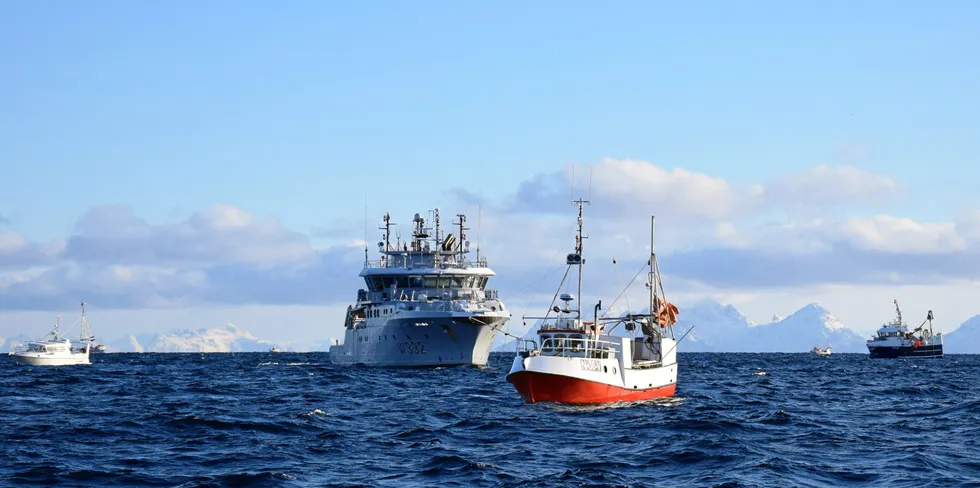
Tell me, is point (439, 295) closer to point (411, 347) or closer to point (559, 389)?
point (411, 347)

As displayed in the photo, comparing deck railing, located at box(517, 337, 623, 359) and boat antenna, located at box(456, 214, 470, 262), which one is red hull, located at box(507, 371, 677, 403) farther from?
boat antenna, located at box(456, 214, 470, 262)

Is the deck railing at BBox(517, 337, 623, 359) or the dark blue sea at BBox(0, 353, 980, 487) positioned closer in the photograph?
the dark blue sea at BBox(0, 353, 980, 487)

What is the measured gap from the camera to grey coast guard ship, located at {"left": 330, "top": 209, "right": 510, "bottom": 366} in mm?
101125

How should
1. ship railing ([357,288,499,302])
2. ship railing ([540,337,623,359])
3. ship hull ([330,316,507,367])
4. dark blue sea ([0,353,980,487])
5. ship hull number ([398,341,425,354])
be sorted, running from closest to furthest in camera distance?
1. dark blue sea ([0,353,980,487])
2. ship railing ([540,337,623,359])
3. ship hull ([330,316,507,367])
4. ship hull number ([398,341,425,354])
5. ship railing ([357,288,499,302])

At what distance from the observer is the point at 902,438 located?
41188mm

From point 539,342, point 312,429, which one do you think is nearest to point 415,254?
point 539,342

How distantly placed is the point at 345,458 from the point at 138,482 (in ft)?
22.2

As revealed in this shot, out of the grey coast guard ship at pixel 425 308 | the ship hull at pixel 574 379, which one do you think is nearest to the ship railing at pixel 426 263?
the grey coast guard ship at pixel 425 308

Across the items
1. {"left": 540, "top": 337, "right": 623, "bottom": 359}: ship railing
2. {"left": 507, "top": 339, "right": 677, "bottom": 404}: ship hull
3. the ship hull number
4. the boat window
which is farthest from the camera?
the ship hull number

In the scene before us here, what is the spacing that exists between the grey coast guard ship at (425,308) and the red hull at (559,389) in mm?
47025

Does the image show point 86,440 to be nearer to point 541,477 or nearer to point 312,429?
point 312,429

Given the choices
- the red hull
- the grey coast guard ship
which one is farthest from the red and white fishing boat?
the grey coast guard ship

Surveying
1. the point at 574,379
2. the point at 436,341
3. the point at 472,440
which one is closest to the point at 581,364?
Result: the point at 574,379

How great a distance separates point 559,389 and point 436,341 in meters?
51.2
